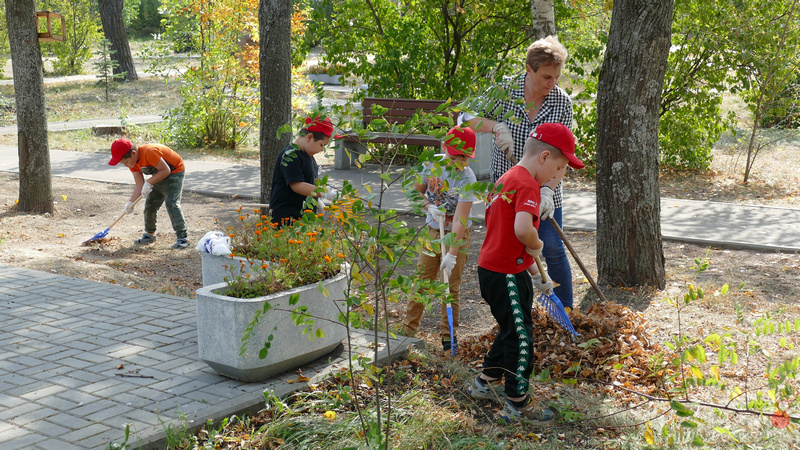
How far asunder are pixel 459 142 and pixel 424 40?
9288 mm

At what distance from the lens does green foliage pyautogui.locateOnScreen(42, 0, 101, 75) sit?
1108 inches

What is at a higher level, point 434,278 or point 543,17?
point 543,17

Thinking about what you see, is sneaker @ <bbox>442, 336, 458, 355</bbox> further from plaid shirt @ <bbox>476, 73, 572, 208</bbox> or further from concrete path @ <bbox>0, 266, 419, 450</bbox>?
plaid shirt @ <bbox>476, 73, 572, 208</bbox>

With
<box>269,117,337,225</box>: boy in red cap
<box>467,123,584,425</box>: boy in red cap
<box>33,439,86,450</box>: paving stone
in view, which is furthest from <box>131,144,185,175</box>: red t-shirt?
<box>467,123,584,425</box>: boy in red cap

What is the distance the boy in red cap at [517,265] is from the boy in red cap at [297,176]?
170 centimetres

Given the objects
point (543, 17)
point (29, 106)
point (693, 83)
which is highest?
point (543, 17)

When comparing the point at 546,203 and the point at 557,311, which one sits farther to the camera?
the point at 557,311

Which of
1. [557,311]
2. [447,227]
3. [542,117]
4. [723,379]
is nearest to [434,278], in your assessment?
[447,227]

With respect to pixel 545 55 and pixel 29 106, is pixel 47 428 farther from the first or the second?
pixel 29 106

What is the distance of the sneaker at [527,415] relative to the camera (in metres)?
3.53

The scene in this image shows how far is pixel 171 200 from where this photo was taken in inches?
299

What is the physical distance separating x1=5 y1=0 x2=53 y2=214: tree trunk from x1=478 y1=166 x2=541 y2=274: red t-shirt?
7024 millimetres

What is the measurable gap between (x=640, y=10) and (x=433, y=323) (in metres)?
2.90

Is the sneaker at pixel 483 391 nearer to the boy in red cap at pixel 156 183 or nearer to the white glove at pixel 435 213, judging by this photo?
the white glove at pixel 435 213
